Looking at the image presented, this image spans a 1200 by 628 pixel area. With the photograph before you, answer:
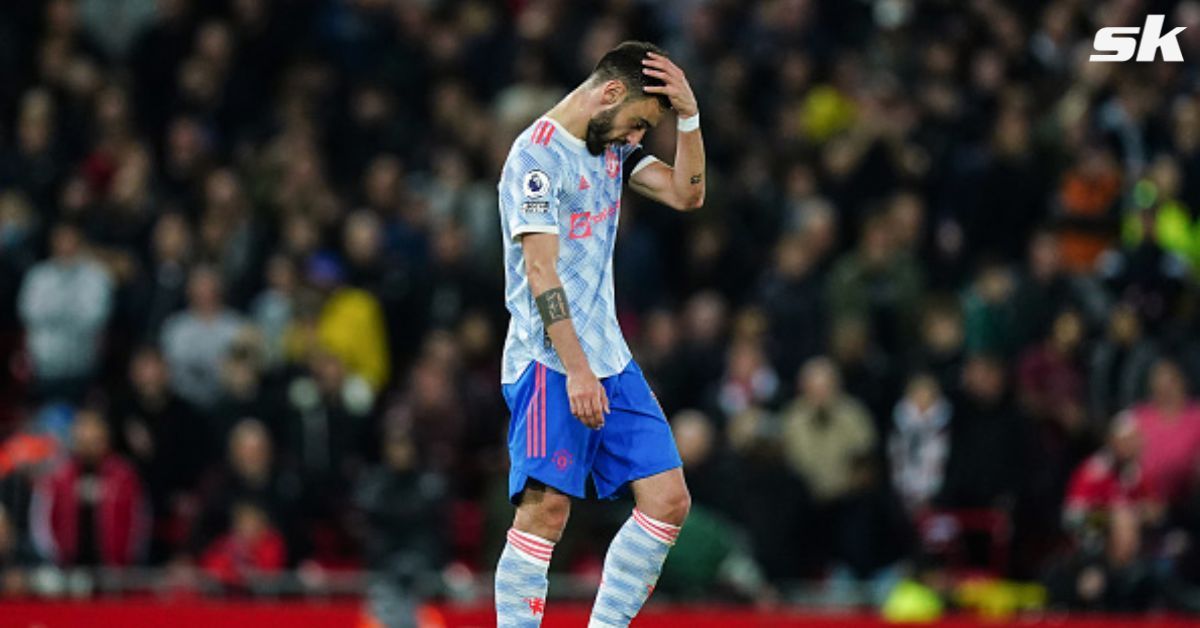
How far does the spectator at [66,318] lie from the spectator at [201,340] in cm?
65

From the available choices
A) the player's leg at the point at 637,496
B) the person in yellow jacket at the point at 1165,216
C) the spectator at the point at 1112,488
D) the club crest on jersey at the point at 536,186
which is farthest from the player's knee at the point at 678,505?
the person in yellow jacket at the point at 1165,216

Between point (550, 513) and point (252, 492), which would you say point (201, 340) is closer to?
point (252, 492)

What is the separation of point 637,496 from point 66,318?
9.66 metres

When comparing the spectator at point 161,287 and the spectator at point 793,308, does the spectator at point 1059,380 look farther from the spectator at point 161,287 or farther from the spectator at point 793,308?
the spectator at point 161,287

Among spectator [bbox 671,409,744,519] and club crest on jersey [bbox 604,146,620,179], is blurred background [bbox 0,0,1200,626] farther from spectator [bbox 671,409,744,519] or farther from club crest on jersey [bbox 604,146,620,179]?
club crest on jersey [bbox 604,146,620,179]

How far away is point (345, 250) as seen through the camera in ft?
59.6

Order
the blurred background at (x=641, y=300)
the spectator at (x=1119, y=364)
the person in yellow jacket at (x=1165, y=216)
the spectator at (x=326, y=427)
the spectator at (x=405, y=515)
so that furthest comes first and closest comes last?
1. the spectator at (x=326, y=427)
2. the person in yellow jacket at (x=1165, y=216)
3. the spectator at (x=1119, y=364)
4. the blurred background at (x=641, y=300)
5. the spectator at (x=405, y=515)

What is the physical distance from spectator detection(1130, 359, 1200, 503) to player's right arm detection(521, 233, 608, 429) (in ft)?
25.8

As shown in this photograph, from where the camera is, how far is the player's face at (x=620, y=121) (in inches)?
350

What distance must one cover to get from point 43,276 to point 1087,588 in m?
8.51

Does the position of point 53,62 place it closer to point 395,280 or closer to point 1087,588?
point 395,280

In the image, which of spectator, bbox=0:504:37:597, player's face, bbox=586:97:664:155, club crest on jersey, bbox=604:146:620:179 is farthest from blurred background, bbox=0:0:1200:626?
player's face, bbox=586:97:664:155

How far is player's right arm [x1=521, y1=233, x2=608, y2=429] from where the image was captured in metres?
8.69

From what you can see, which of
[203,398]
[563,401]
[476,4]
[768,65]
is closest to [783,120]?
[768,65]
